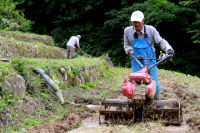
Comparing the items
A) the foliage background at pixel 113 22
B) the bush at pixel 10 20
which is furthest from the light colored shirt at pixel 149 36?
the bush at pixel 10 20

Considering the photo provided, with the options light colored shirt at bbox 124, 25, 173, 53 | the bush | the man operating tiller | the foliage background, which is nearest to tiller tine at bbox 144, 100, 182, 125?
the man operating tiller

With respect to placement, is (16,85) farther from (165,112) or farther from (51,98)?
(165,112)

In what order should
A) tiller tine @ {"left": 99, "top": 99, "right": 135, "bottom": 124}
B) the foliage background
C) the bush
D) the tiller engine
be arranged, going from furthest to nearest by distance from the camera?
the foliage background, the bush, tiller tine @ {"left": 99, "top": 99, "right": 135, "bottom": 124}, the tiller engine

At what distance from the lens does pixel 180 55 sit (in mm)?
19766

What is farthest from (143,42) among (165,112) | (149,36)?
(165,112)

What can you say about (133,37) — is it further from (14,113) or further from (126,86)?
(14,113)

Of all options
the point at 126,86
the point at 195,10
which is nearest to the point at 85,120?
the point at 126,86

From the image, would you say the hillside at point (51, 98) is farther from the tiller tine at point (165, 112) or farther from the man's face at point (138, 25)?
the man's face at point (138, 25)

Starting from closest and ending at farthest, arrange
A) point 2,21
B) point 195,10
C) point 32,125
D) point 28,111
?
point 32,125 → point 28,111 → point 2,21 → point 195,10

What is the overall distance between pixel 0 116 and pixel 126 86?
202cm

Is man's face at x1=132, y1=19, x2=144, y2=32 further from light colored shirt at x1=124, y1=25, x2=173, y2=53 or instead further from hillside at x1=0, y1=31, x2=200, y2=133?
hillside at x1=0, y1=31, x2=200, y2=133

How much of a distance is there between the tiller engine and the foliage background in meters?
11.7

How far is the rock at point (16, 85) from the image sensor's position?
17.6 feet

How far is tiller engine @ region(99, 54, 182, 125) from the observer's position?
182 inches
